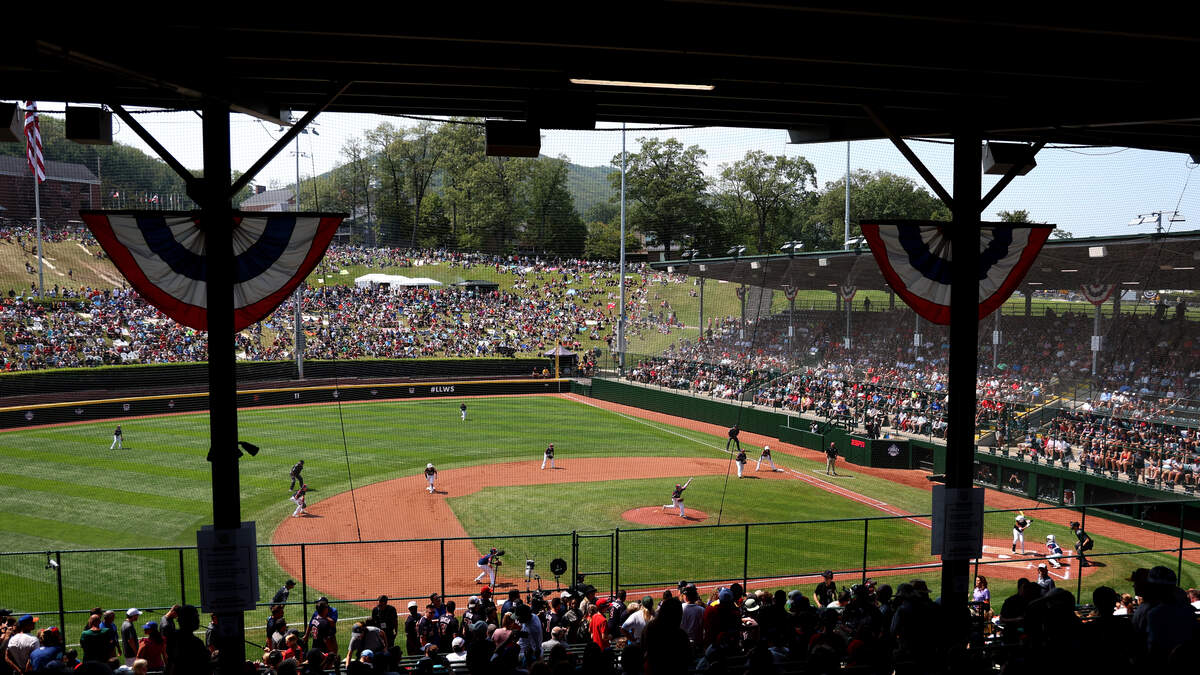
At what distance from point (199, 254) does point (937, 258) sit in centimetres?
710

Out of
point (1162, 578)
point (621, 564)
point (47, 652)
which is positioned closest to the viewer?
point (1162, 578)

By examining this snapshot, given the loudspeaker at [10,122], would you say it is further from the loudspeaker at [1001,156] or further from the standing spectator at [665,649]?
the loudspeaker at [1001,156]

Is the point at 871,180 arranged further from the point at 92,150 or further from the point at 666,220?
the point at 92,150

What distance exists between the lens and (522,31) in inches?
233

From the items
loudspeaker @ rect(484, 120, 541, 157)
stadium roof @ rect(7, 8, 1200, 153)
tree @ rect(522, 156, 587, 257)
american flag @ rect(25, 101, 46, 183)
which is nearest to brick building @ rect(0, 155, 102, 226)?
american flag @ rect(25, 101, 46, 183)

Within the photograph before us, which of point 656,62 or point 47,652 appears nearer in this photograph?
point 656,62

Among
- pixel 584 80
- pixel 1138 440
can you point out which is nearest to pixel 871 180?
pixel 1138 440

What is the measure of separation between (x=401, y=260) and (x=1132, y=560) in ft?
97.4

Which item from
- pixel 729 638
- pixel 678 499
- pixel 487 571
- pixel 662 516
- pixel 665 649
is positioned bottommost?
→ pixel 662 516

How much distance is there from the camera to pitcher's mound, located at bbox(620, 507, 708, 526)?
22.1 meters

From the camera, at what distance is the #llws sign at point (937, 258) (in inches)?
329

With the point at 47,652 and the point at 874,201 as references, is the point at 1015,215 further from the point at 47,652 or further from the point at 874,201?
the point at 47,652

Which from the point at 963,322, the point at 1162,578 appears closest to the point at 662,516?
the point at 963,322

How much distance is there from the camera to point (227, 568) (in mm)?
6836
